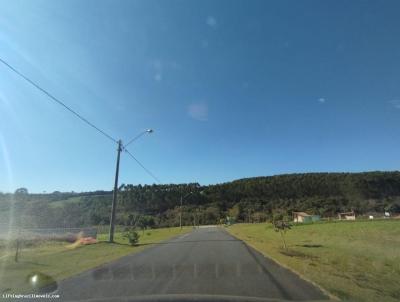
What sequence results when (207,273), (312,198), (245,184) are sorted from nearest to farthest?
1. (207,273)
2. (312,198)
3. (245,184)

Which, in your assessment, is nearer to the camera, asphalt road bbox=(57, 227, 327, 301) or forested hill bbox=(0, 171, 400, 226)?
asphalt road bbox=(57, 227, 327, 301)

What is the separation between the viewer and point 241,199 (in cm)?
17738

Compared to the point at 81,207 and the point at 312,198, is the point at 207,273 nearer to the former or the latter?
the point at 81,207

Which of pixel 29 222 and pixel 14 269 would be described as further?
pixel 29 222

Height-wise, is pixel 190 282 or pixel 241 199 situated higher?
pixel 241 199

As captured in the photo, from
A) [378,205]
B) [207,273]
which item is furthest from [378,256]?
[378,205]

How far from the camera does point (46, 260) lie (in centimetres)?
2045

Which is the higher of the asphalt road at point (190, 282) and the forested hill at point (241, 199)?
the forested hill at point (241, 199)

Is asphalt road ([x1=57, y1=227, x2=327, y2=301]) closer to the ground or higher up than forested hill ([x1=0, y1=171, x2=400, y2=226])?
closer to the ground

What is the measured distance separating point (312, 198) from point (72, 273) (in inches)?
5570

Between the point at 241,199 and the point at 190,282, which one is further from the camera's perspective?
the point at 241,199

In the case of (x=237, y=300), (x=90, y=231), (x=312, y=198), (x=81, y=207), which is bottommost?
(x=237, y=300)

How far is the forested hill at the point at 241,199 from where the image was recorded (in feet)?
284

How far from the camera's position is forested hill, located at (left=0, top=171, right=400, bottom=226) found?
8662cm
